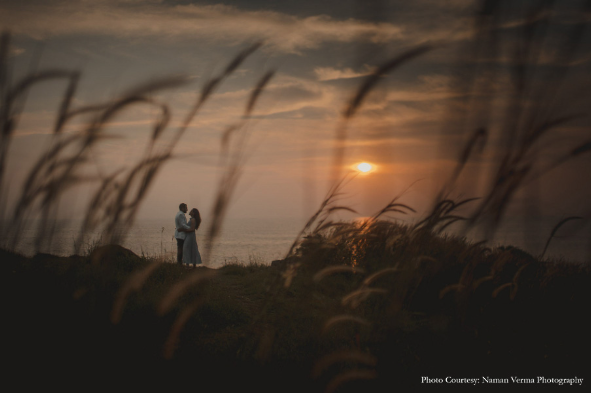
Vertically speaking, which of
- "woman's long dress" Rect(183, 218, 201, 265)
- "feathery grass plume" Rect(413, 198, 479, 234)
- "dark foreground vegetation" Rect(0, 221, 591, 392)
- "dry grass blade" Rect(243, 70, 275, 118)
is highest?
"woman's long dress" Rect(183, 218, 201, 265)

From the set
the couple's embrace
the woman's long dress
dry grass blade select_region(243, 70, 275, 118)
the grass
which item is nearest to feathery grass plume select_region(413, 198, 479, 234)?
the grass

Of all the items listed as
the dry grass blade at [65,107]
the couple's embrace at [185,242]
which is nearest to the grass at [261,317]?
the dry grass blade at [65,107]

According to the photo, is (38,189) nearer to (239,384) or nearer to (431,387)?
(239,384)

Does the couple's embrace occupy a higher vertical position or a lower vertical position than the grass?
higher

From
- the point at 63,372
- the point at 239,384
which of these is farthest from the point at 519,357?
the point at 63,372

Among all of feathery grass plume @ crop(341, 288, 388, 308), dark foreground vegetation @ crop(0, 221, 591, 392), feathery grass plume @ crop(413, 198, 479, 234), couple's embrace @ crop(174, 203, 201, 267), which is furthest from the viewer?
couple's embrace @ crop(174, 203, 201, 267)

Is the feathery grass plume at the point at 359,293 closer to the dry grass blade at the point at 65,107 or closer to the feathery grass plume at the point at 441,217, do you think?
the feathery grass plume at the point at 441,217

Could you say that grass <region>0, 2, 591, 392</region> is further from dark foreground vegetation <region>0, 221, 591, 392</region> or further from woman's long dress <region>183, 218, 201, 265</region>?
woman's long dress <region>183, 218, 201, 265</region>

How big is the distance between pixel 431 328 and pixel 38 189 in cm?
250

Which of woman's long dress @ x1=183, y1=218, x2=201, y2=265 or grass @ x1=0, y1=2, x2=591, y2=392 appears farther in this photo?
woman's long dress @ x1=183, y1=218, x2=201, y2=265

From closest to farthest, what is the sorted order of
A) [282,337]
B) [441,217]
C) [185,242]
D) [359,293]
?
[359,293], [441,217], [282,337], [185,242]

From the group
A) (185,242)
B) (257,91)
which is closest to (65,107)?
(257,91)

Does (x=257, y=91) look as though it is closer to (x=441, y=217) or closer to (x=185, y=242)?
(x=441, y=217)

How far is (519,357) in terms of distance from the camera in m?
1.80
